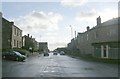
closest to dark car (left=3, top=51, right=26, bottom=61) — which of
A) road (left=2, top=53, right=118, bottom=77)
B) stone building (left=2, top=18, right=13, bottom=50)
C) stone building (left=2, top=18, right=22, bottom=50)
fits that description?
road (left=2, top=53, right=118, bottom=77)

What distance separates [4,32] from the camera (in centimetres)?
6500

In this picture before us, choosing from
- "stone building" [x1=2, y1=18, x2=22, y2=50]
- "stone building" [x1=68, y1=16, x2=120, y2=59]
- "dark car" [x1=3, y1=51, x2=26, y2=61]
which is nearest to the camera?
"dark car" [x1=3, y1=51, x2=26, y2=61]

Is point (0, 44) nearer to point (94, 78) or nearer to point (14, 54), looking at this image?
point (14, 54)

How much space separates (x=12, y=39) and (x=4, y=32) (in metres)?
2.70

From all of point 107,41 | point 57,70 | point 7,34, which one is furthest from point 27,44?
point 57,70

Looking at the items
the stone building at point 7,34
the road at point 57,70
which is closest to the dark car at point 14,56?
the road at point 57,70

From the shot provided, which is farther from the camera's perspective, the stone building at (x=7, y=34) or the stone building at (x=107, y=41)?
the stone building at (x=7, y=34)

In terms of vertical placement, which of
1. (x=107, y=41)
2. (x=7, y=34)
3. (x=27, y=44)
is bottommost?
A: (x=107, y=41)

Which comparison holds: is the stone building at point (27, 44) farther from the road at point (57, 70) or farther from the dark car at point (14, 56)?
the road at point (57, 70)

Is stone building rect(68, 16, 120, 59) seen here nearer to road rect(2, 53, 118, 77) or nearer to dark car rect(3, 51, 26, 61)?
dark car rect(3, 51, 26, 61)

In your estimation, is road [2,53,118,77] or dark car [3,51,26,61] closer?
road [2,53,118,77]

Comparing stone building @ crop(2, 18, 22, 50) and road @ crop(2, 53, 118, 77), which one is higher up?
stone building @ crop(2, 18, 22, 50)

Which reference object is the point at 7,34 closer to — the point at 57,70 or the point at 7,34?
the point at 7,34

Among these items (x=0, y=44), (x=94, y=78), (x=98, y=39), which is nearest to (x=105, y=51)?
(x=98, y=39)
